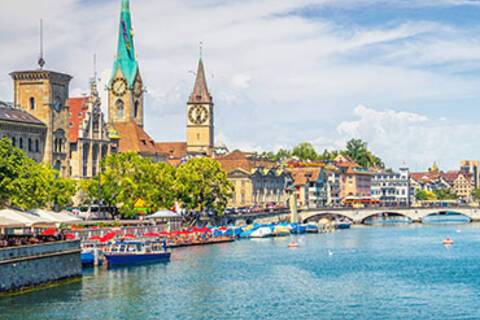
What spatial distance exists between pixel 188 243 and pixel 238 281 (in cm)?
3631

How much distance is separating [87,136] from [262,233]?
87.9 ft

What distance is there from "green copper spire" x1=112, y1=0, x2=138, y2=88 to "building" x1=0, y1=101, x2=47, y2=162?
188 feet

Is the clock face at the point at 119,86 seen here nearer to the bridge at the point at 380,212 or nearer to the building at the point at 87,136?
the bridge at the point at 380,212

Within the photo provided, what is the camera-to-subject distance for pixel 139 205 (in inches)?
4523

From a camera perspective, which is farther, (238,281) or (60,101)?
(60,101)

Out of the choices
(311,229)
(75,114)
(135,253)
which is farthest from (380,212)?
(135,253)

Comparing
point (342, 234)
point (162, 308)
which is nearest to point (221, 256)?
point (162, 308)

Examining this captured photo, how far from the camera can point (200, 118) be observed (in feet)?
636

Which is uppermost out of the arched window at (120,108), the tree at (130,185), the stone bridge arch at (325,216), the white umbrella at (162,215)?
the arched window at (120,108)

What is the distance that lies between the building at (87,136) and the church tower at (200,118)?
60.1m

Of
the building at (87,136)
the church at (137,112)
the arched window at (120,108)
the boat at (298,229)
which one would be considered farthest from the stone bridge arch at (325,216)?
the building at (87,136)

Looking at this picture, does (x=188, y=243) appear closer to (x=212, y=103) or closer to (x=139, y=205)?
(x=139, y=205)

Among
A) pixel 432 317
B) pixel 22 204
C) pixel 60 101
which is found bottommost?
pixel 432 317

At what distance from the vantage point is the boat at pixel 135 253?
3105 inches
